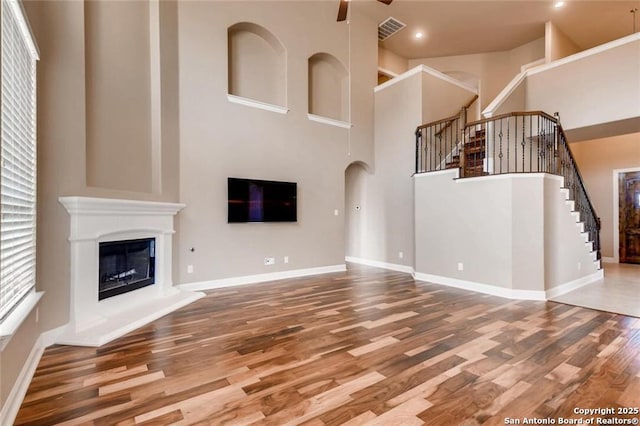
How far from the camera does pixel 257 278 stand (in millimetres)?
5645

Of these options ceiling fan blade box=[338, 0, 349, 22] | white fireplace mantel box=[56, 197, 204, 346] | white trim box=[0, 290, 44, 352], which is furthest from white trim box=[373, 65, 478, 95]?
white trim box=[0, 290, 44, 352]

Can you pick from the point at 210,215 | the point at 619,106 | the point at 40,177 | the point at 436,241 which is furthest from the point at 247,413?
the point at 619,106

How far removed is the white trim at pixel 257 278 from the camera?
504 centimetres

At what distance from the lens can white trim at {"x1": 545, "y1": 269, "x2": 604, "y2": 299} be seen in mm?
4676

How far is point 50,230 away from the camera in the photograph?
3.01 meters

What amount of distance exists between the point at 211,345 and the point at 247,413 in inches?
45.2

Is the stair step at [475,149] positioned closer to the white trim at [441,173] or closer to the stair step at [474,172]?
the stair step at [474,172]

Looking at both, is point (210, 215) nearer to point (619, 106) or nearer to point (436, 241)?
point (436, 241)

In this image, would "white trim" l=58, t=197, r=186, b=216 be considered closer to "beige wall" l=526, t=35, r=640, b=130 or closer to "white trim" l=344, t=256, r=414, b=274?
"white trim" l=344, t=256, r=414, b=274

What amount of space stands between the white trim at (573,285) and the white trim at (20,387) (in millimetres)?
5770

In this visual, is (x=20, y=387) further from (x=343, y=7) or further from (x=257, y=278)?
(x=343, y=7)

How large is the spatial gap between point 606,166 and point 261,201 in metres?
8.72

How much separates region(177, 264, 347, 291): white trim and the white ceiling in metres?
5.65

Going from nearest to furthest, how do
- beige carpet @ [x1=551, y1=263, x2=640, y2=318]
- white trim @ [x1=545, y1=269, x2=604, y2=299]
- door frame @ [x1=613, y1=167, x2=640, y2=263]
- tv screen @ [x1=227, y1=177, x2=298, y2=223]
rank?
beige carpet @ [x1=551, y1=263, x2=640, y2=318], white trim @ [x1=545, y1=269, x2=604, y2=299], tv screen @ [x1=227, y1=177, x2=298, y2=223], door frame @ [x1=613, y1=167, x2=640, y2=263]
